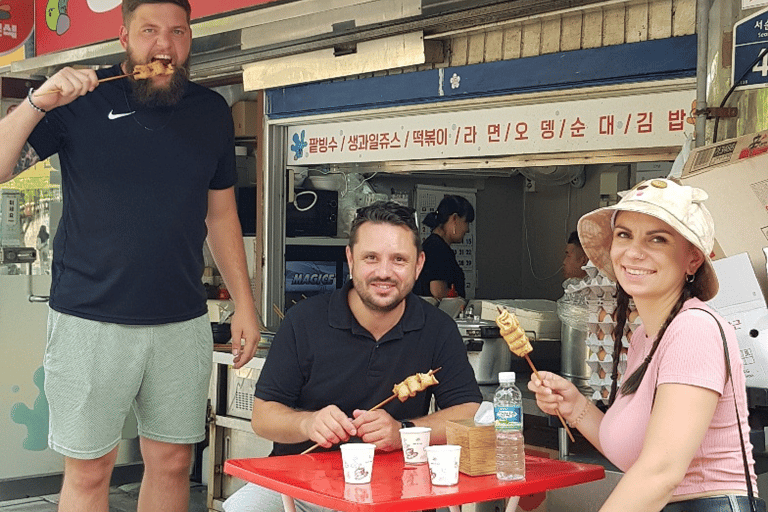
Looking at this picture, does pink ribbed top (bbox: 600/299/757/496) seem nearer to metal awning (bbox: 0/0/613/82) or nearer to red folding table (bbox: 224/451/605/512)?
red folding table (bbox: 224/451/605/512)

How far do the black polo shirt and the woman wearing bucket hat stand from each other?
81cm

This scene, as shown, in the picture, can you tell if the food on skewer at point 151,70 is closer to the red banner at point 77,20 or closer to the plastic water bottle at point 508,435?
the plastic water bottle at point 508,435

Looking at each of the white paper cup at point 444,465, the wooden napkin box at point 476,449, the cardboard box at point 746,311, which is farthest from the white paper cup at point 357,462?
the cardboard box at point 746,311

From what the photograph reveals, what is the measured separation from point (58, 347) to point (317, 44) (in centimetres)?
330

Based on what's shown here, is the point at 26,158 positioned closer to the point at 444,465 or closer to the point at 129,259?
the point at 129,259

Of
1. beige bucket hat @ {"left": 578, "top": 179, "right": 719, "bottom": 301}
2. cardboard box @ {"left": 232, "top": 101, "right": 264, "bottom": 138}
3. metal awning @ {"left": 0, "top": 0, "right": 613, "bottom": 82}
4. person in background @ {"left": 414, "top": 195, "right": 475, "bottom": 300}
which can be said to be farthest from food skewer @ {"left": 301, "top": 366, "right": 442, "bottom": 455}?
cardboard box @ {"left": 232, "top": 101, "right": 264, "bottom": 138}

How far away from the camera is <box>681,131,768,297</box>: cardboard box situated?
3.79 m

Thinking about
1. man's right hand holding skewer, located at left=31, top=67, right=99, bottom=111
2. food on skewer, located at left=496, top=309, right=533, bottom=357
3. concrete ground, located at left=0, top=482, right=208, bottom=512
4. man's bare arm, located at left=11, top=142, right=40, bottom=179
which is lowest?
concrete ground, located at left=0, top=482, right=208, bottom=512

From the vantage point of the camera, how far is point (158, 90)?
3705 mm

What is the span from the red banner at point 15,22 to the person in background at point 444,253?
3.46 metres

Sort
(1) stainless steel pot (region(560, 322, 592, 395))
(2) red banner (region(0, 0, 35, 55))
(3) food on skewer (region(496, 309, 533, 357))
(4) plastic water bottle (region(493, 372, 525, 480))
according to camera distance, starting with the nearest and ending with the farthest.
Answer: (4) plastic water bottle (region(493, 372, 525, 480)), (3) food on skewer (region(496, 309, 533, 357)), (1) stainless steel pot (region(560, 322, 592, 395)), (2) red banner (region(0, 0, 35, 55))

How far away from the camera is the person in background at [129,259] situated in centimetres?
358

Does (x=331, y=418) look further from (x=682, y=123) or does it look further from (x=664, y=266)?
(x=682, y=123)

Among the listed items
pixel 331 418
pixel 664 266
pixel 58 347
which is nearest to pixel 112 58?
pixel 58 347
